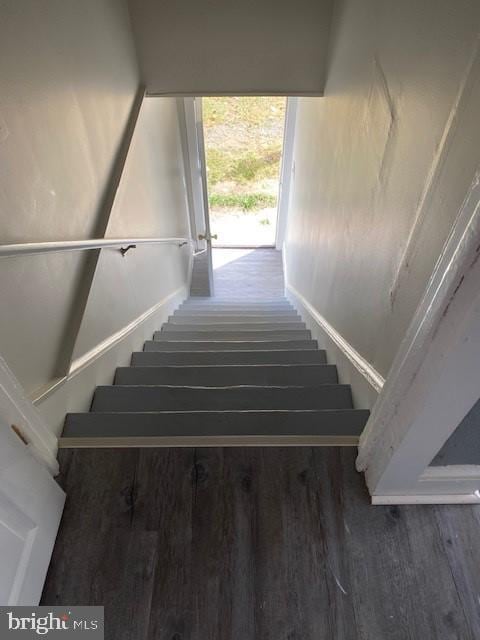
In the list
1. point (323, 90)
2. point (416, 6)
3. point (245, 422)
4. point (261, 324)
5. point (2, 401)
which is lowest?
point (261, 324)

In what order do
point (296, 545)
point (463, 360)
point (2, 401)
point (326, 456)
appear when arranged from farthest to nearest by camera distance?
point (326, 456) < point (296, 545) < point (2, 401) < point (463, 360)

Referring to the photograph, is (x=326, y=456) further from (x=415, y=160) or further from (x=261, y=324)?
(x=261, y=324)

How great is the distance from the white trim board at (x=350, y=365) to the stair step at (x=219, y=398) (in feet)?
0.28

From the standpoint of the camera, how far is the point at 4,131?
42.8 inches

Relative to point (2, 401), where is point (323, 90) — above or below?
above

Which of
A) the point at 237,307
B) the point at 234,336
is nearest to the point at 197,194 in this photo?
the point at 237,307

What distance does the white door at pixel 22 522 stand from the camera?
905 mm

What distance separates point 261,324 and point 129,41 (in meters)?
2.02

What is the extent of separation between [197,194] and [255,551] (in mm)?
4426

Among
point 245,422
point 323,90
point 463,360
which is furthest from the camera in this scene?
Answer: point 323,90

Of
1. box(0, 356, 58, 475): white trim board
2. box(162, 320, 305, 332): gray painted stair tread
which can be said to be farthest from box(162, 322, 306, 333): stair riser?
box(0, 356, 58, 475): white trim board

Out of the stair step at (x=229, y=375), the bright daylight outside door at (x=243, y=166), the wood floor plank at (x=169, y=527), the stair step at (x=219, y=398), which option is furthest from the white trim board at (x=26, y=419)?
the bright daylight outside door at (x=243, y=166)

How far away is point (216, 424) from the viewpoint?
1465mm

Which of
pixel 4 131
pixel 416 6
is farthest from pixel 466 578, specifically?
pixel 4 131
